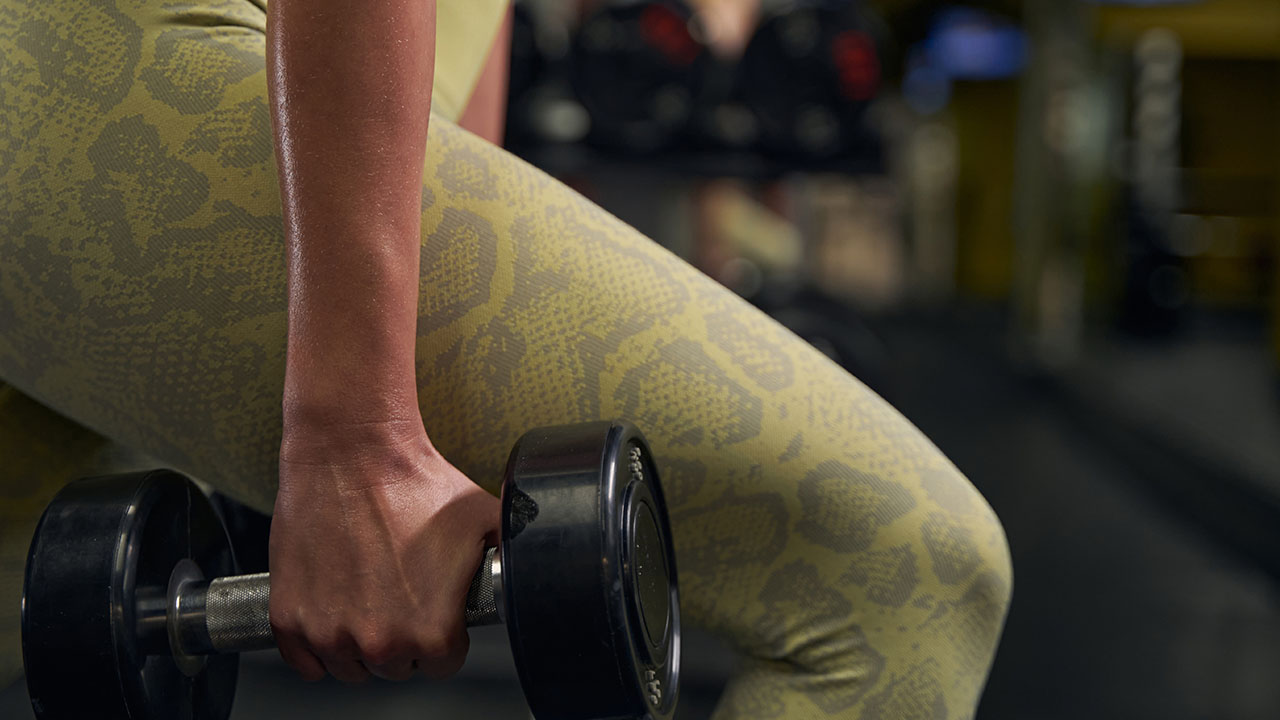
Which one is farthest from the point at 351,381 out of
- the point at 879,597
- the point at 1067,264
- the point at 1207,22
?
the point at 1207,22

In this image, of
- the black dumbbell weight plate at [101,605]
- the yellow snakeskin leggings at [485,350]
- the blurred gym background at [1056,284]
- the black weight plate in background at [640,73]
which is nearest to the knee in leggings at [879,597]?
the yellow snakeskin leggings at [485,350]

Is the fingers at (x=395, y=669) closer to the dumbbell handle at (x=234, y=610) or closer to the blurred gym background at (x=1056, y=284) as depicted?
the dumbbell handle at (x=234, y=610)

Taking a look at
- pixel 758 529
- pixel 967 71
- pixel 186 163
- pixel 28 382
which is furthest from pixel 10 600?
pixel 967 71

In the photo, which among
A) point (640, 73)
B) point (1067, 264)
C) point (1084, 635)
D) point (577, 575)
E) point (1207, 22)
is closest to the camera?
point (577, 575)

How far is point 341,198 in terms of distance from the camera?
0.44m

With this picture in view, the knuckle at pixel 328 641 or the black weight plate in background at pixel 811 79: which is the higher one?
the black weight plate in background at pixel 811 79

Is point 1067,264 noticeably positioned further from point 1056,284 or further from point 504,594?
point 504,594

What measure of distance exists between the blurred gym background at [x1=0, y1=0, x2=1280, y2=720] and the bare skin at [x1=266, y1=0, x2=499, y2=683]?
618 mm

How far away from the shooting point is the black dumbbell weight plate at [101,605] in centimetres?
44

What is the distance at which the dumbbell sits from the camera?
0.42m

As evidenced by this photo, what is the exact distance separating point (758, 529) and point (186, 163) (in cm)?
31

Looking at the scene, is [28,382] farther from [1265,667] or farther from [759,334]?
[1265,667]

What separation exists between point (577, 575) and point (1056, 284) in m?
5.36

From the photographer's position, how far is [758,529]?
50 centimetres
